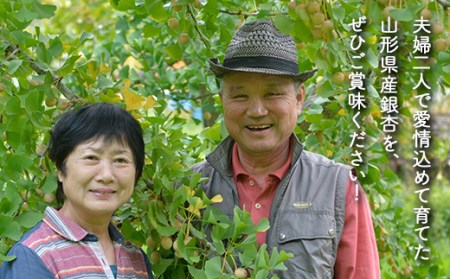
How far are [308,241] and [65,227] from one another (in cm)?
61

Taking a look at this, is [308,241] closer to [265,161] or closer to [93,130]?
[265,161]

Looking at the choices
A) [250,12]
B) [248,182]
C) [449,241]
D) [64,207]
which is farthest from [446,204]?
[64,207]

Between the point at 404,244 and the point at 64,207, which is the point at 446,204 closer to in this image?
the point at 404,244

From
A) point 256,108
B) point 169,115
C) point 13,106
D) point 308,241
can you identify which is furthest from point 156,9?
point 308,241

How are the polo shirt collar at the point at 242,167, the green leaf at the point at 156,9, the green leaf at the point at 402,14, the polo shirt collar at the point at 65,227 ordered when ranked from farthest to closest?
the green leaf at the point at 156,9
the polo shirt collar at the point at 242,167
the polo shirt collar at the point at 65,227
the green leaf at the point at 402,14

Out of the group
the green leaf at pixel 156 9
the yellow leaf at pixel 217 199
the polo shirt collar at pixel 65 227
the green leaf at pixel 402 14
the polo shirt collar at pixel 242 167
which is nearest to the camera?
the green leaf at pixel 402 14

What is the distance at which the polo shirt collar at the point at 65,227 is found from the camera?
5.98 ft

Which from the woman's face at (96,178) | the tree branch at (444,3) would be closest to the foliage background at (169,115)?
the tree branch at (444,3)

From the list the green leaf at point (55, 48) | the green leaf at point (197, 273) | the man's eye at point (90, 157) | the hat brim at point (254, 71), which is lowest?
the green leaf at point (197, 273)

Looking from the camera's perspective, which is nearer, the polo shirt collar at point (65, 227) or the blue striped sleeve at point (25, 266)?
the blue striped sleeve at point (25, 266)

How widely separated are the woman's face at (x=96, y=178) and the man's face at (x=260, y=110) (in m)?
0.35

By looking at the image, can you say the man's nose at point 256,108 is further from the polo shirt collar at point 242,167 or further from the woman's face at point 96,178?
Result: the woman's face at point 96,178

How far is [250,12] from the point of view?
8.90 feet

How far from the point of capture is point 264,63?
2.11 m
